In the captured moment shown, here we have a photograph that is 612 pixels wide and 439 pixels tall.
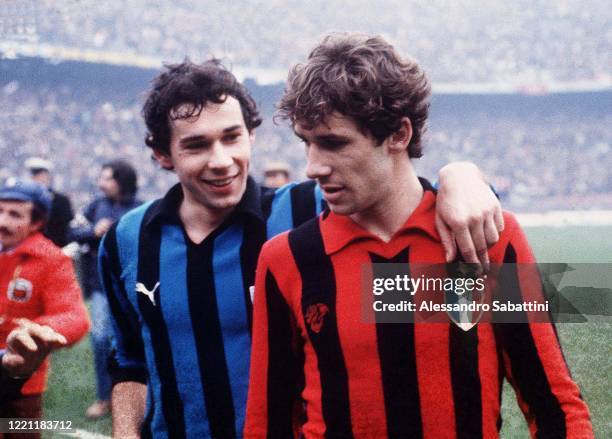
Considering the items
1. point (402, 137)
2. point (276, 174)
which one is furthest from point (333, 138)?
point (276, 174)

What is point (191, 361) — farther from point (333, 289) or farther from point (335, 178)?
point (335, 178)

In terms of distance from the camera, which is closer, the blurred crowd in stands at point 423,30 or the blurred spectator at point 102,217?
the blurred spectator at point 102,217

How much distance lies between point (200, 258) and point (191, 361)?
0.24m

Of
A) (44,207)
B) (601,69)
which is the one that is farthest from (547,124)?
(44,207)

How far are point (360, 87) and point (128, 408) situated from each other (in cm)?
98

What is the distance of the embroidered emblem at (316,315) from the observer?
1.23 m

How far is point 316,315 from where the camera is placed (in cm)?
123

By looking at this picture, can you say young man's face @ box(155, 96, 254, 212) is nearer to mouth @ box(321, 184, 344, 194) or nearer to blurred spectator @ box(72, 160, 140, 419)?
mouth @ box(321, 184, 344, 194)

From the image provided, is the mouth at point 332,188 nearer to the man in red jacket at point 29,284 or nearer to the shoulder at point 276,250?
the shoulder at point 276,250

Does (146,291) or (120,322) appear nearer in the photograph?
(146,291)

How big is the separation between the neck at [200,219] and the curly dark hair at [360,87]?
0.37 meters

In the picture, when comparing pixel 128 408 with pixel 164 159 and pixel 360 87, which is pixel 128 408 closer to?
pixel 164 159

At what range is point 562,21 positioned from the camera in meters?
22.4

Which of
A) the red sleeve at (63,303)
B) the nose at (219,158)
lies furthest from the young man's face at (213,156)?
the red sleeve at (63,303)
